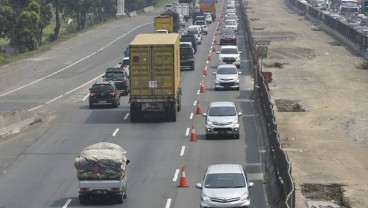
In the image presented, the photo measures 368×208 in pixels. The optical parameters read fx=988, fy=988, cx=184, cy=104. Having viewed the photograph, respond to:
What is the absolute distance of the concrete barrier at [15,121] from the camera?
4728cm

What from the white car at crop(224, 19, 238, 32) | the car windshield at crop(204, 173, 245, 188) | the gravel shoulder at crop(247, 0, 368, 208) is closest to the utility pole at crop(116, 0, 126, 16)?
the white car at crop(224, 19, 238, 32)

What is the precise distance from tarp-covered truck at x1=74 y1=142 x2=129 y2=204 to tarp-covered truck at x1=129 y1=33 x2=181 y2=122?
60.7 ft

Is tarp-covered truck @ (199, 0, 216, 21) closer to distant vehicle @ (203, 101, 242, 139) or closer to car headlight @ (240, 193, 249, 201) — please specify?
distant vehicle @ (203, 101, 242, 139)

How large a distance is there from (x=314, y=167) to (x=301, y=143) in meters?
5.73

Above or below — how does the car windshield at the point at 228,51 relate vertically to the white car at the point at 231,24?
above

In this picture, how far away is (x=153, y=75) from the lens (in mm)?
49000

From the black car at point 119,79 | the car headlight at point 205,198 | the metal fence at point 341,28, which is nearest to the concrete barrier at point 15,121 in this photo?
the black car at point 119,79

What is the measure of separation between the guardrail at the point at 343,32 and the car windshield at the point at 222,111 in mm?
40582

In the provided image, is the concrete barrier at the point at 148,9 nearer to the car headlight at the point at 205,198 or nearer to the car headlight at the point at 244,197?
the car headlight at the point at 205,198

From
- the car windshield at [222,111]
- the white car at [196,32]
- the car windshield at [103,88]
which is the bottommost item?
the white car at [196,32]

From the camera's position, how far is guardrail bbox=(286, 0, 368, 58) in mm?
85875

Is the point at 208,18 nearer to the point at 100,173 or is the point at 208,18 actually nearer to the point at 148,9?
the point at 148,9

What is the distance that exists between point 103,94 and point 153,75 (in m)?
7.07

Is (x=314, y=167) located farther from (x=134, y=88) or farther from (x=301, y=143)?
(x=134, y=88)
